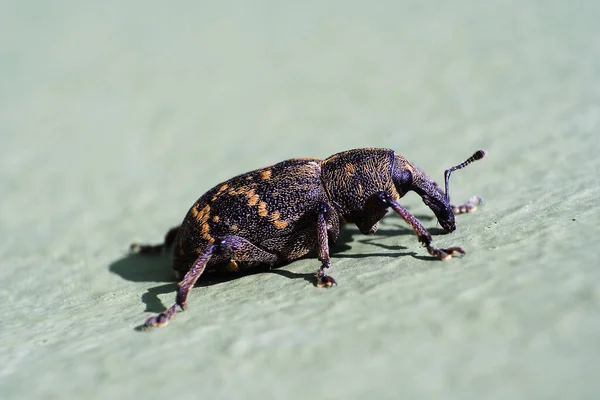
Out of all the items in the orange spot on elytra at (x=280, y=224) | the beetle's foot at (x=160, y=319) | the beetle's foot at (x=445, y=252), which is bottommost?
the beetle's foot at (x=445, y=252)

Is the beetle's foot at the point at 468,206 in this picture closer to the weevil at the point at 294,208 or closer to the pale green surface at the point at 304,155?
the pale green surface at the point at 304,155

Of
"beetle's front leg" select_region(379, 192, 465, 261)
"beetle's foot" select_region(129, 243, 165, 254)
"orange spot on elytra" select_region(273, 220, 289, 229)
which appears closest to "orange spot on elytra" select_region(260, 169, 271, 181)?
"orange spot on elytra" select_region(273, 220, 289, 229)

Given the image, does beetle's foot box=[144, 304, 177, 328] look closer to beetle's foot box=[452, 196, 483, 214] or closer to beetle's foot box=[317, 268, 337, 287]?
beetle's foot box=[317, 268, 337, 287]

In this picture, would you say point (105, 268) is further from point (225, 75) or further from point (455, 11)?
point (455, 11)

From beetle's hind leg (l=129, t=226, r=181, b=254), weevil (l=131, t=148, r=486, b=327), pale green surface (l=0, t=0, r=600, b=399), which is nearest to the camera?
pale green surface (l=0, t=0, r=600, b=399)

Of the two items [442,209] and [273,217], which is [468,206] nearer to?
[442,209]

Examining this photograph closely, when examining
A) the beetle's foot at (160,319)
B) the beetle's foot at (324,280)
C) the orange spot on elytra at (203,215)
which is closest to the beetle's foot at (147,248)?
the orange spot on elytra at (203,215)

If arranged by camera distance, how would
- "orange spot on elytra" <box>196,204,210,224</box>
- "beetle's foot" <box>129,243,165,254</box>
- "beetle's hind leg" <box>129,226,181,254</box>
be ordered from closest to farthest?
1. "orange spot on elytra" <box>196,204,210,224</box>
2. "beetle's hind leg" <box>129,226,181,254</box>
3. "beetle's foot" <box>129,243,165,254</box>
